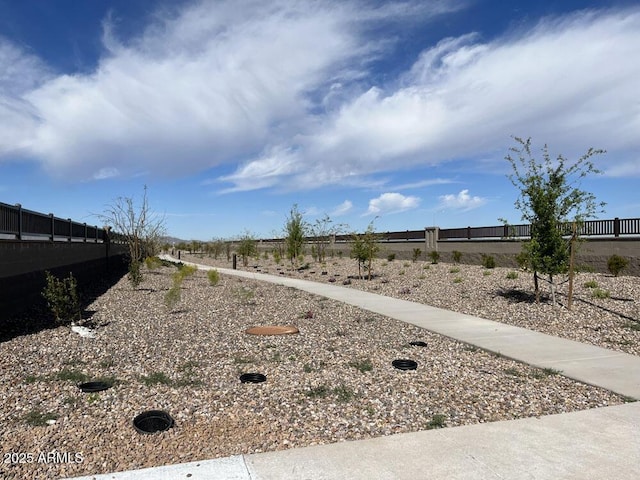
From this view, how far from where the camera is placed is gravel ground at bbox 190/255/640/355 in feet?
29.9

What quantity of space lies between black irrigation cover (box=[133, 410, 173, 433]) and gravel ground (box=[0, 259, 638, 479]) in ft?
0.28

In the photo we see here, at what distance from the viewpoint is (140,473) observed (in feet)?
11.9

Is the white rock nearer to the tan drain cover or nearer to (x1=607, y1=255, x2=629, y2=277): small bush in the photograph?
the tan drain cover

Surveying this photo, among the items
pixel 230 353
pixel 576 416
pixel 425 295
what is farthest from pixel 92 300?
pixel 576 416

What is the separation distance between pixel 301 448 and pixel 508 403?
2493mm

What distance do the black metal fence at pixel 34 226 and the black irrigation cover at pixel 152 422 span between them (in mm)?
5831

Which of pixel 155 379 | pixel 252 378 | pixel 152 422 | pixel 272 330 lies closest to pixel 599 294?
pixel 272 330

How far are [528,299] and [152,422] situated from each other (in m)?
10.1

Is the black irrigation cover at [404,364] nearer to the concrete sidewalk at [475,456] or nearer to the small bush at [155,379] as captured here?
the concrete sidewalk at [475,456]

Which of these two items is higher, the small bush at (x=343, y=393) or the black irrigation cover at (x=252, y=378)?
the black irrigation cover at (x=252, y=378)

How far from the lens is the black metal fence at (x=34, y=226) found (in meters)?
9.23

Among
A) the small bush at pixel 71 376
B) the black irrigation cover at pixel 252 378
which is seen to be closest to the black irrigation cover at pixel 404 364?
the black irrigation cover at pixel 252 378

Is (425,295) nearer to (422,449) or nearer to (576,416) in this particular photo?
(576,416)

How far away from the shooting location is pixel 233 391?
5531 mm
